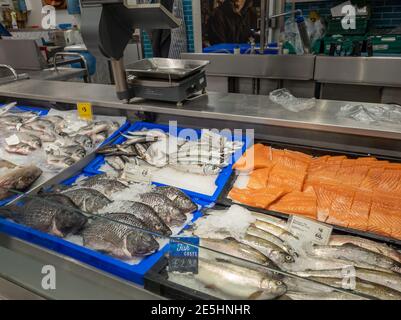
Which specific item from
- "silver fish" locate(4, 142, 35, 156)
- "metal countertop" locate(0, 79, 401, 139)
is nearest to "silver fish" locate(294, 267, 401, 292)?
"metal countertop" locate(0, 79, 401, 139)

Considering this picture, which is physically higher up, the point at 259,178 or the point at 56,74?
the point at 56,74

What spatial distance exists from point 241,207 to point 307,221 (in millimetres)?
320

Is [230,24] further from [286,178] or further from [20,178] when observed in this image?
[20,178]

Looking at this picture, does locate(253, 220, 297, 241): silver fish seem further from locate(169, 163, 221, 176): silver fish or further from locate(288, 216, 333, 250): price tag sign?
locate(169, 163, 221, 176): silver fish

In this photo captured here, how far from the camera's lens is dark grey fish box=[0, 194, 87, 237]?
131 centimetres

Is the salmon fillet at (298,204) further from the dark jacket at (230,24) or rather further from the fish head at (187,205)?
the dark jacket at (230,24)

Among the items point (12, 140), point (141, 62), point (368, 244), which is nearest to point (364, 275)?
point (368, 244)

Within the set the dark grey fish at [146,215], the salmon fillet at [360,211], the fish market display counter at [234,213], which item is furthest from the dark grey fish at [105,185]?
the salmon fillet at [360,211]

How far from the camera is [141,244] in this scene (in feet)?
3.95

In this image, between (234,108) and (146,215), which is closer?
(146,215)

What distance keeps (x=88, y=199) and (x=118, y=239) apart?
1.43ft

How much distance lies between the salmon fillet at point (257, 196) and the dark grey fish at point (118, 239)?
1.89 feet

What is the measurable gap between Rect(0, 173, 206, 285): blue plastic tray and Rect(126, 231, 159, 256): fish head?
0.03 m
